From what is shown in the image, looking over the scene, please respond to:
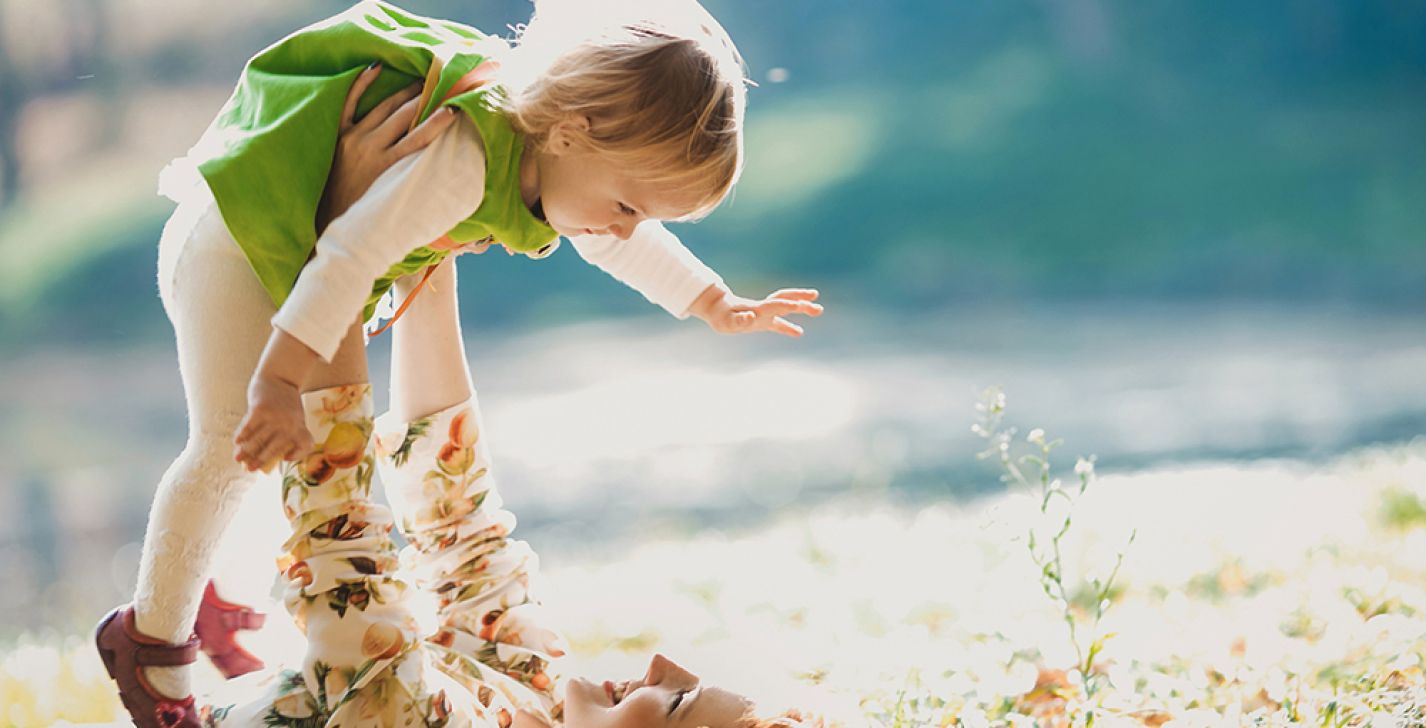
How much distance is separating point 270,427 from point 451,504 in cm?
30

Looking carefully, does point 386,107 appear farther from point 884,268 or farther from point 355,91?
point 884,268

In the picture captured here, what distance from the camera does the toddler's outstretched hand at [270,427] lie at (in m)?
0.90

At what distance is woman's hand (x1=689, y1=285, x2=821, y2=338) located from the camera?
47.9 inches

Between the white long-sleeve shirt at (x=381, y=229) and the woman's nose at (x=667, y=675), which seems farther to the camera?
the woman's nose at (x=667, y=675)

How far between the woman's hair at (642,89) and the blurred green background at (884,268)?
1212 mm

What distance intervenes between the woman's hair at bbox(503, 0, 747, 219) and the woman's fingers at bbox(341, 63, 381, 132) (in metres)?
0.10

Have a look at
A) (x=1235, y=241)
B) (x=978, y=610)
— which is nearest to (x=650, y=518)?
(x=978, y=610)

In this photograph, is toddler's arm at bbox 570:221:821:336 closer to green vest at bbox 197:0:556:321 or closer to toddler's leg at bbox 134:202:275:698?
green vest at bbox 197:0:556:321

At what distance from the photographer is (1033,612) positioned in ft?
5.16

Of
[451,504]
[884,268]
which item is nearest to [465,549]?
[451,504]

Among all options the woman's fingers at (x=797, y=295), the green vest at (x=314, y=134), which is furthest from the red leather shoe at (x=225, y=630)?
the woman's fingers at (x=797, y=295)

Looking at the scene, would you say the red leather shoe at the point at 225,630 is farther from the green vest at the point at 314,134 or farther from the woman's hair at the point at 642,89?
the woman's hair at the point at 642,89

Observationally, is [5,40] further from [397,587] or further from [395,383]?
[397,587]

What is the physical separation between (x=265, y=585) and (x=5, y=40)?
82.8 inches
